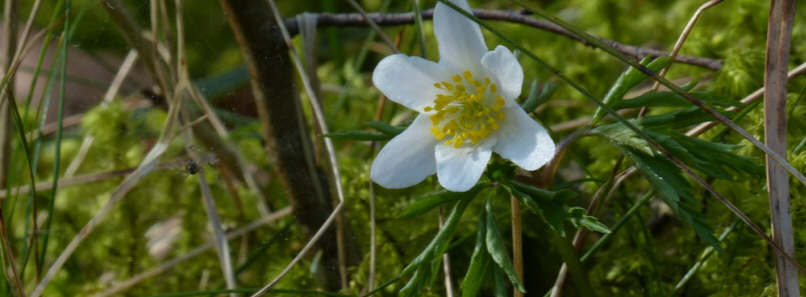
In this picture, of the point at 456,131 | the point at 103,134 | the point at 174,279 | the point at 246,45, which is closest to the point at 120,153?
the point at 103,134

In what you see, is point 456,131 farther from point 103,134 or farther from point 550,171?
point 103,134

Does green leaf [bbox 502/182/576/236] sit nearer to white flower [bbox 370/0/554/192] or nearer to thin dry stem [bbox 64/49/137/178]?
white flower [bbox 370/0/554/192]

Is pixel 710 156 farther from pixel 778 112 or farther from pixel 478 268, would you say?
pixel 478 268

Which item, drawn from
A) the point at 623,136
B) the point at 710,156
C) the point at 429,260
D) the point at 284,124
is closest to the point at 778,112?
the point at 710,156

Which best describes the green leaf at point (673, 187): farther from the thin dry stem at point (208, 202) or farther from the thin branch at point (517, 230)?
the thin dry stem at point (208, 202)

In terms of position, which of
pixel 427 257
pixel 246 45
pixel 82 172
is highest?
pixel 246 45

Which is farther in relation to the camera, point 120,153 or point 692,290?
point 120,153
